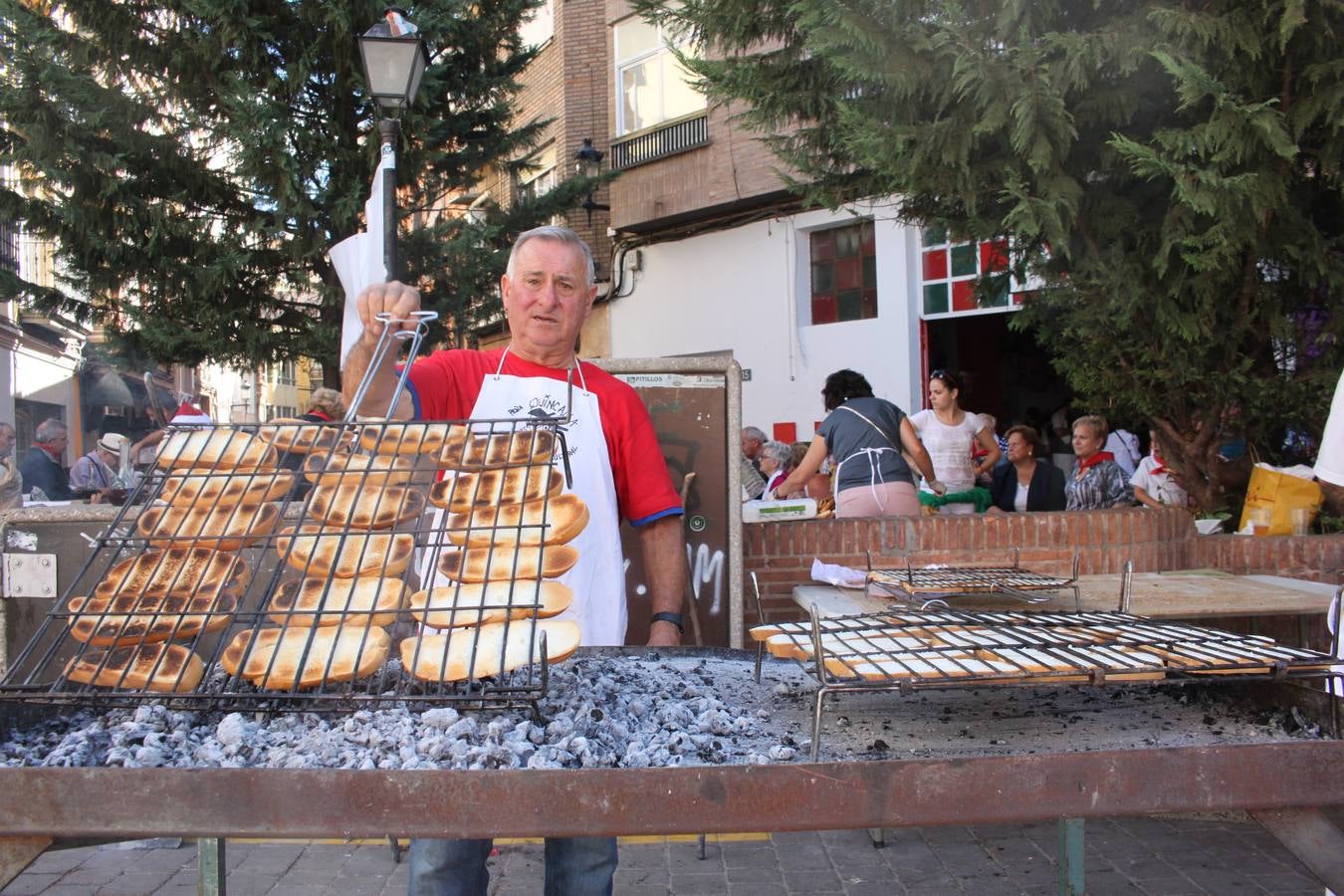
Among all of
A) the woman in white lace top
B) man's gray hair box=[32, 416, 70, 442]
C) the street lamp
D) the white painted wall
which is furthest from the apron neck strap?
the street lamp

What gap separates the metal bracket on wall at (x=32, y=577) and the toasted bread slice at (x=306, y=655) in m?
2.78

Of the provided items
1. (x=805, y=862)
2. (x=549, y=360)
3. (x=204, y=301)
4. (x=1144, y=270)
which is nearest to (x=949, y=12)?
(x=1144, y=270)

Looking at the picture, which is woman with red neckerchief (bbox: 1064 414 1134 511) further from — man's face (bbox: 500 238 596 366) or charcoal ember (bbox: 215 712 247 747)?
charcoal ember (bbox: 215 712 247 747)

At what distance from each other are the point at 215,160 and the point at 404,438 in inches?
393

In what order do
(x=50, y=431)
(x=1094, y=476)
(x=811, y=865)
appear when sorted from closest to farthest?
(x=811, y=865) → (x=1094, y=476) → (x=50, y=431)

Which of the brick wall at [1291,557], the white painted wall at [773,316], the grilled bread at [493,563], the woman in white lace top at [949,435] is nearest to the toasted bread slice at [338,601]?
the grilled bread at [493,563]

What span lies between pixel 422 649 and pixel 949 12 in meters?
4.59

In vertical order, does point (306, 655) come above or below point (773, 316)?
below

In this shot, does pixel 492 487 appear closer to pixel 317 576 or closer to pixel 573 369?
pixel 317 576

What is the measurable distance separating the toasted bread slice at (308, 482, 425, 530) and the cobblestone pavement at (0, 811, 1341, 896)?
7.53 feet

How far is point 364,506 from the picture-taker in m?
2.06

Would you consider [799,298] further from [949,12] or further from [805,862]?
[805,862]

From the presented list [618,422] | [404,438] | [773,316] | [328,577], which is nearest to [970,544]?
[618,422]

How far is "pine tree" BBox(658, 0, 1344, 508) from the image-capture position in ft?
15.6
